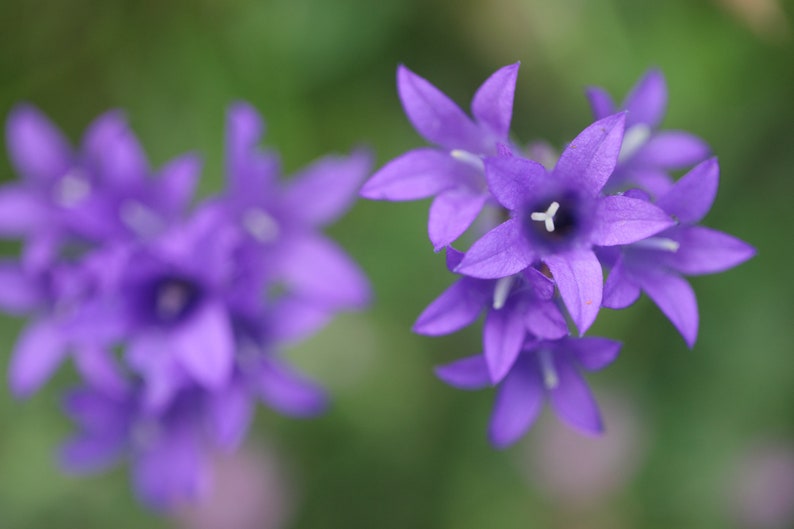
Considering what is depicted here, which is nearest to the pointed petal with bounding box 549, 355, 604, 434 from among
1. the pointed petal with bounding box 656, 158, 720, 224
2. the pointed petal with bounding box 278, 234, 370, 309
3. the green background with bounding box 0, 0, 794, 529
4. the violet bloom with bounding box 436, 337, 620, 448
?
the violet bloom with bounding box 436, 337, 620, 448

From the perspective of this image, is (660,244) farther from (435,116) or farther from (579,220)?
(435,116)

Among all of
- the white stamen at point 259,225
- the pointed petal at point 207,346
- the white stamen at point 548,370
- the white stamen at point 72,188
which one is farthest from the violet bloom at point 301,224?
the white stamen at point 548,370

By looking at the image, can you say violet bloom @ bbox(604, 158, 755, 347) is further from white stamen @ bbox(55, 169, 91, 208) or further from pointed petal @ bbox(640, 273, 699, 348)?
white stamen @ bbox(55, 169, 91, 208)

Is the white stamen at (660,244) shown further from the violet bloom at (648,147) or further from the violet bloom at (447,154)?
the violet bloom at (447,154)

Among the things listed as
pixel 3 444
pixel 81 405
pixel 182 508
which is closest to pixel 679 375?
pixel 182 508

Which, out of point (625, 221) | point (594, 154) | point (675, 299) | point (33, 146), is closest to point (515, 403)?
point (675, 299)
